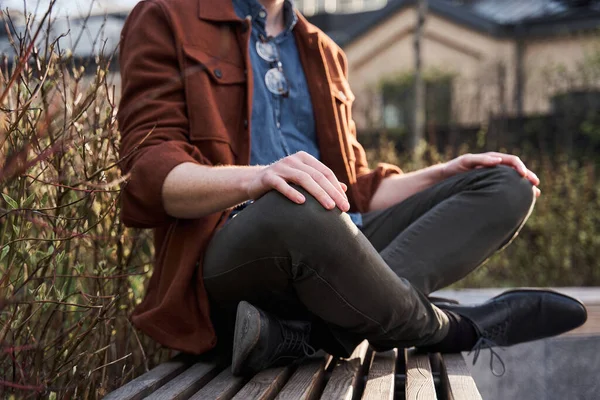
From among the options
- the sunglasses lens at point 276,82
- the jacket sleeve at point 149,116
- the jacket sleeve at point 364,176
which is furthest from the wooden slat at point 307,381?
the sunglasses lens at point 276,82

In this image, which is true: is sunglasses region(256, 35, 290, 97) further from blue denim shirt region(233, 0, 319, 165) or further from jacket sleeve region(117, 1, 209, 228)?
jacket sleeve region(117, 1, 209, 228)

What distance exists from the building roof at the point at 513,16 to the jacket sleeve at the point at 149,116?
1478 centimetres

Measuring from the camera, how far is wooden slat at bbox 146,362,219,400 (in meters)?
1.69

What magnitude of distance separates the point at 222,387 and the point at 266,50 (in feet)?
3.71

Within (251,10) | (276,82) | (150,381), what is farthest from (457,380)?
(251,10)

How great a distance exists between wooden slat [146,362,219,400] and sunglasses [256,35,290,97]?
869mm

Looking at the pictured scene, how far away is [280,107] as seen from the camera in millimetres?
2463

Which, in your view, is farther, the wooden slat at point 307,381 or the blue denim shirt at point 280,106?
the blue denim shirt at point 280,106

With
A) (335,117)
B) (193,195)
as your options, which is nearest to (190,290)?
(193,195)

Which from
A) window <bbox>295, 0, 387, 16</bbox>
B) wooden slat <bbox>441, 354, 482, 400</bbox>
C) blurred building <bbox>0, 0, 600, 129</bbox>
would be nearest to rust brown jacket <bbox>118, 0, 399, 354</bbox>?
wooden slat <bbox>441, 354, 482, 400</bbox>

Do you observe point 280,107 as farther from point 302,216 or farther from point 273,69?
point 302,216

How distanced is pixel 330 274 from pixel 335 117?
0.82m

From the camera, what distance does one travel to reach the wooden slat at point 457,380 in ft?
5.58

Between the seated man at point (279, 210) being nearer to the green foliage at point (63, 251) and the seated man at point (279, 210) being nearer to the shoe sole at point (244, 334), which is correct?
the shoe sole at point (244, 334)
